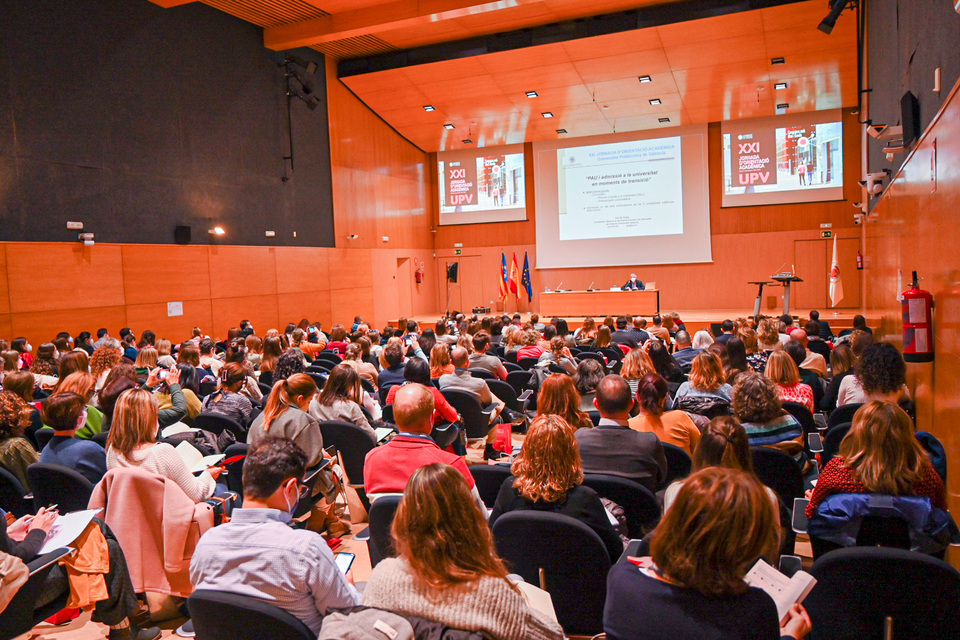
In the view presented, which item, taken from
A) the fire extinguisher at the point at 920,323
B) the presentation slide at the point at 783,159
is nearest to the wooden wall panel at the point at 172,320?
the fire extinguisher at the point at 920,323

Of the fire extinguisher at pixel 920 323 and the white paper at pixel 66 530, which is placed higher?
the fire extinguisher at pixel 920 323

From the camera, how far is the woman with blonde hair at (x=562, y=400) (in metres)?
3.82

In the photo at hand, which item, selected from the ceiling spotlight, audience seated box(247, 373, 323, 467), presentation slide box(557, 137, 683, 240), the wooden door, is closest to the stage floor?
the wooden door

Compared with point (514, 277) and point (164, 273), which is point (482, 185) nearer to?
point (514, 277)

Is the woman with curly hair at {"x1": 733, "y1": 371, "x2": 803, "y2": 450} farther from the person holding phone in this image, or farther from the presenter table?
the presenter table

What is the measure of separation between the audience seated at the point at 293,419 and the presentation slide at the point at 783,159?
15.6 m

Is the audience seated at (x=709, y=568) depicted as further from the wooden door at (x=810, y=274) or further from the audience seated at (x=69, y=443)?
the wooden door at (x=810, y=274)

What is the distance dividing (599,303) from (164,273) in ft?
31.9

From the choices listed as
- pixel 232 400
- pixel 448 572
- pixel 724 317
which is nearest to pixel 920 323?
pixel 448 572

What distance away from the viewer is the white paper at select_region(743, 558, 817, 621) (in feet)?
5.75

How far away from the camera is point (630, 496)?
2.91 meters

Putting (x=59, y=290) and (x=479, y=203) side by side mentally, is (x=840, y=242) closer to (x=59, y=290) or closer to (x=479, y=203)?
(x=479, y=203)

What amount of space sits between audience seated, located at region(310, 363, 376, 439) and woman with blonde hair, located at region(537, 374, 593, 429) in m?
1.28

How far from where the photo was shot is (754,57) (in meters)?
12.9
